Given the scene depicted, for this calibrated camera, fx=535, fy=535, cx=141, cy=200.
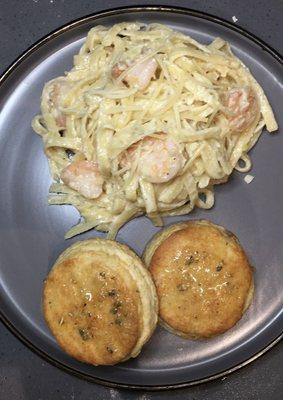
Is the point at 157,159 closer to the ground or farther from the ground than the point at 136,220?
farther from the ground

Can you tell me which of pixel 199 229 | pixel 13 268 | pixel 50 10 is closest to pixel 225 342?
pixel 199 229

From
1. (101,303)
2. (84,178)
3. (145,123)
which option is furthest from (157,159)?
(101,303)

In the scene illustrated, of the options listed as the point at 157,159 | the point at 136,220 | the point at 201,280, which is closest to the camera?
the point at 157,159

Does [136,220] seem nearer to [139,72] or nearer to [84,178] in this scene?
[84,178]

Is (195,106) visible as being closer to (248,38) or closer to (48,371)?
(248,38)

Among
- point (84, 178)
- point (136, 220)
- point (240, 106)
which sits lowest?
point (136, 220)

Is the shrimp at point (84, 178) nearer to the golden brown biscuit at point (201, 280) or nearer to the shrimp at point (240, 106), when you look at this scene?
the golden brown biscuit at point (201, 280)
